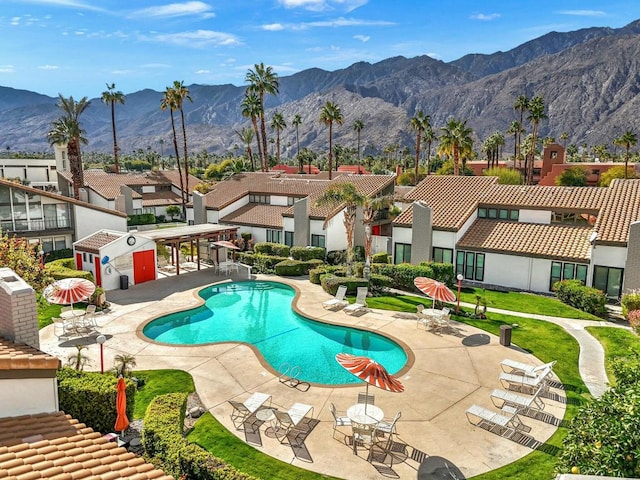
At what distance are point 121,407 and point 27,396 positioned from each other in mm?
3174

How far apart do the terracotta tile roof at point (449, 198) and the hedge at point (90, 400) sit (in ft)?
78.9

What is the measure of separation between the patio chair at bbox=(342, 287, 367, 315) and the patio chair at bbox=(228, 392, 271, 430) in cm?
1097

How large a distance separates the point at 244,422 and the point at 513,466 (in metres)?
7.46

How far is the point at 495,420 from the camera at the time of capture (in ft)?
44.3

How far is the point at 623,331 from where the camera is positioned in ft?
72.3

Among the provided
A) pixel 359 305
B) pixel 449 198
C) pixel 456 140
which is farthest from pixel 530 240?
pixel 456 140

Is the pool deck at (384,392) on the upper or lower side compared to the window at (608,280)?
lower

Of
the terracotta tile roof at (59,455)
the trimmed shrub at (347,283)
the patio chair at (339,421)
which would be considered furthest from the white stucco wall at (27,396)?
the trimmed shrub at (347,283)

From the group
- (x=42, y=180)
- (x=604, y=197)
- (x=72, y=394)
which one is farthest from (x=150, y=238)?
(x=42, y=180)

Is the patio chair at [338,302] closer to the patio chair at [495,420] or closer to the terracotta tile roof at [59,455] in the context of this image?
the patio chair at [495,420]

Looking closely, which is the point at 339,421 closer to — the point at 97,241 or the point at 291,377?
the point at 291,377

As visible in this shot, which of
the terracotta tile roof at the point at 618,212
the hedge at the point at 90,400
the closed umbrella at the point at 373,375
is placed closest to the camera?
the hedge at the point at 90,400

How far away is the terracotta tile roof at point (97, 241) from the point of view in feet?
97.1

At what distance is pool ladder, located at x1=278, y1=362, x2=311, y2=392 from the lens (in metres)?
16.5
